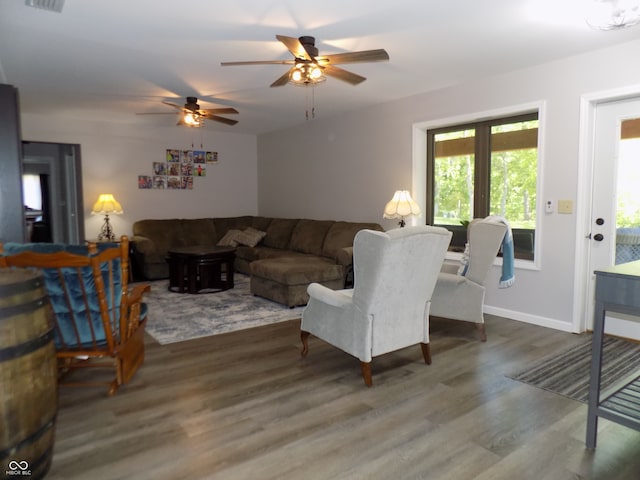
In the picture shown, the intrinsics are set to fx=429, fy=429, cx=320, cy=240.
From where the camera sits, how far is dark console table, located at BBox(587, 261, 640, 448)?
1.83 m

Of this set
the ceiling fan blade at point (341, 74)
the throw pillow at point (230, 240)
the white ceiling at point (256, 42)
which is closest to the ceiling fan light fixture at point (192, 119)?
the white ceiling at point (256, 42)

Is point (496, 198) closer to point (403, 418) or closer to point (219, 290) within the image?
point (403, 418)

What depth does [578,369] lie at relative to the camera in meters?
2.93

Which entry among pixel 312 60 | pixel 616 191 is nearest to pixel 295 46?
pixel 312 60

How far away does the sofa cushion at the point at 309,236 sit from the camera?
5.87m

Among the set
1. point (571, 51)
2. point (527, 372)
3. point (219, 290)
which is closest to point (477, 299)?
point (527, 372)

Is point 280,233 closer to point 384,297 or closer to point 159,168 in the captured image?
point 159,168

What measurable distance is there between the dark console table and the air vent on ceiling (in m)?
3.26

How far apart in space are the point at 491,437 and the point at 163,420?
167cm

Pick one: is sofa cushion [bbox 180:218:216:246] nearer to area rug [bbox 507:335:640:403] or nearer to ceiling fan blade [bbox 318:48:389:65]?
ceiling fan blade [bbox 318:48:389:65]

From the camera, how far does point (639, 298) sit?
1.80m

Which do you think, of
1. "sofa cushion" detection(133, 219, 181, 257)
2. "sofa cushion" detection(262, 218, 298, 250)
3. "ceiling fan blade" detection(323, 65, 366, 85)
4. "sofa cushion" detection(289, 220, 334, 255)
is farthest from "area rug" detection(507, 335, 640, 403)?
"sofa cushion" detection(133, 219, 181, 257)

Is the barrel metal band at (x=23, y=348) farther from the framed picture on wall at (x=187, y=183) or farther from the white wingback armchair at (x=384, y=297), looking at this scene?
the framed picture on wall at (x=187, y=183)

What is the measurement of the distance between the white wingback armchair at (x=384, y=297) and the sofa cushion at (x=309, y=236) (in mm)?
2887
